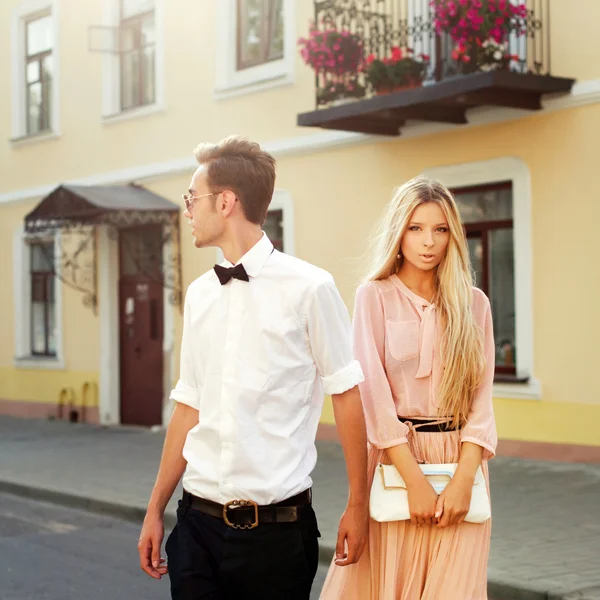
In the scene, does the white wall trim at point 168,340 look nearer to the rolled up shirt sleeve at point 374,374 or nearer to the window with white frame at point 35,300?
the window with white frame at point 35,300

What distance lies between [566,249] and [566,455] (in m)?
1.92

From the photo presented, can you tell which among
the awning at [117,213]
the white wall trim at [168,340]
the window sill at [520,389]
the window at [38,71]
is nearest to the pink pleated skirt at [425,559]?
the window sill at [520,389]

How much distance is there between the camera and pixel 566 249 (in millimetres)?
11648

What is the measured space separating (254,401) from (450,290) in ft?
2.54

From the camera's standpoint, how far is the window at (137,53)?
17312mm

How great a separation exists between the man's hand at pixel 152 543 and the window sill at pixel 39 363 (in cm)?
1568

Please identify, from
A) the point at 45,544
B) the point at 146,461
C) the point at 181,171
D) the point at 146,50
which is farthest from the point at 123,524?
the point at 146,50

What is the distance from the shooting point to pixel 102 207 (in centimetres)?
1595

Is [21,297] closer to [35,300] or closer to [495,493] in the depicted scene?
[35,300]

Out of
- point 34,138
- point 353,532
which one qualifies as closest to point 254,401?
point 353,532

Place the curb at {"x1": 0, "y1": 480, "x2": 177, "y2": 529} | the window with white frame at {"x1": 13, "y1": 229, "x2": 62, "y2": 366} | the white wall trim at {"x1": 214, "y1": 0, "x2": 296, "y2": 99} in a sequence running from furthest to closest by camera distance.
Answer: the window with white frame at {"x1": 13, "y1": 229, "x2": 62, "y2": 366}
the white wall trim at {"x1": 214, "y1": 0, "x2": 296, "y2": 99}
the curb at {"x1": 0, "y1": 480, "x2": 177, "y2": 529}

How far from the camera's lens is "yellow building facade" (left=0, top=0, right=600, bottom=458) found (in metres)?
11.7

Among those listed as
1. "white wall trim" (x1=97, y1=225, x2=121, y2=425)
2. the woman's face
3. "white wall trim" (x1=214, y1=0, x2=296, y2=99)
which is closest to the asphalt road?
the woman's face

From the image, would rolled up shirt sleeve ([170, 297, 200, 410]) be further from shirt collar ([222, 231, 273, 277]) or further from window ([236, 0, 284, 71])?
window ([236, 0, 284, 71])
